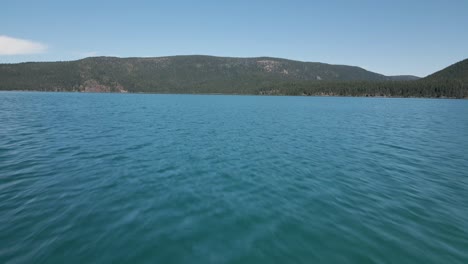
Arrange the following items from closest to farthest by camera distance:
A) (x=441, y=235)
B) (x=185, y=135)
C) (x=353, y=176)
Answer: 1. (x=441, y=235)
2. (x=353, y=176)
3. (x=185, y=135)

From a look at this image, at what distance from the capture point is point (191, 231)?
25.2 feet

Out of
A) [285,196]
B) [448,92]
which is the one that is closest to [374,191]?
[285,196]

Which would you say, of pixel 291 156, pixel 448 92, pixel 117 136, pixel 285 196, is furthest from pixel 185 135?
pixel 448 92

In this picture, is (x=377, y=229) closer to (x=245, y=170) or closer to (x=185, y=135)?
(x=245, y=170)

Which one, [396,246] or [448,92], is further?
[448,92]

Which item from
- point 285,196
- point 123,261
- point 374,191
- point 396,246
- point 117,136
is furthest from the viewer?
point 117,136

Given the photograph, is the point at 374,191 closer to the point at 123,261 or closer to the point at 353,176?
the point at 353,176

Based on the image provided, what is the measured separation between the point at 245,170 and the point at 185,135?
489 inches

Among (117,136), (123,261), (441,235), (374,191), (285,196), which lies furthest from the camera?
(117,136)

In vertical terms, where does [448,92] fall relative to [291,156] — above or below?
above

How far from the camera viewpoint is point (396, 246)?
705 cm

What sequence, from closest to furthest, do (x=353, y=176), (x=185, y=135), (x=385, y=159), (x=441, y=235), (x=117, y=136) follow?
(x=441, y=235) → (x=353, y=176) → (x=385, y=159) → (x=117, y=136) → (x=185, y=135)

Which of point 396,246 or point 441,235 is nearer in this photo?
point 396,246

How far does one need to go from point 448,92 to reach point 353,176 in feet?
696
